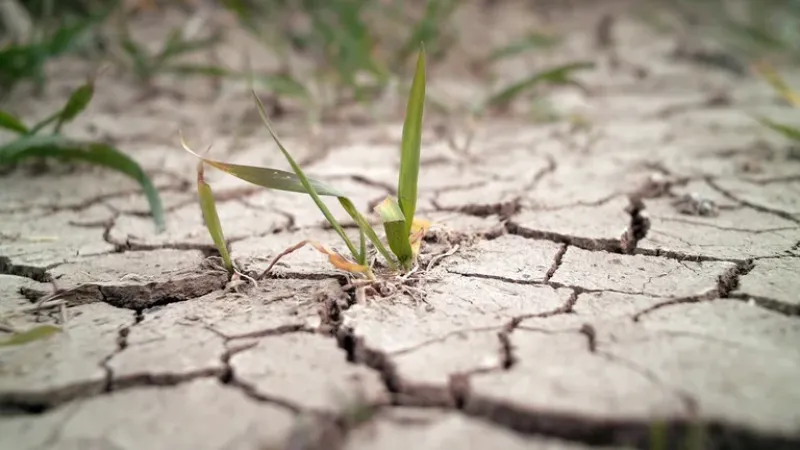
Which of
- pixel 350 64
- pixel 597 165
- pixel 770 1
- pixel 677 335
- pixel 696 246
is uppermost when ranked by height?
pixel 770 1

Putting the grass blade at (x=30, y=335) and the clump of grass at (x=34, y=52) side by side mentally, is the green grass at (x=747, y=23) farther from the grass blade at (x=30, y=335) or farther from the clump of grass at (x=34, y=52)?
the grass blade at (x=30, y=335)

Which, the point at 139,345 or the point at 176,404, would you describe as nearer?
the point at 176,404

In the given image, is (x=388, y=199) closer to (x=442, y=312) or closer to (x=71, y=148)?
(x=442, y=312)

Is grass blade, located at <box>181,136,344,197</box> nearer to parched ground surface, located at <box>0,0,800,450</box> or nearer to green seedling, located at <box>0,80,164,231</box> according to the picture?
parched ground surface, located at <box>0,0,800,450</box>

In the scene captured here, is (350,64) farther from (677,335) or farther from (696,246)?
(677,335)

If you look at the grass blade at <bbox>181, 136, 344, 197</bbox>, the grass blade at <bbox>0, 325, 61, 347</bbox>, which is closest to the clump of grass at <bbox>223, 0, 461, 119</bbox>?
the grass blade at <bbox>181, 136, 344, 197</bbox>

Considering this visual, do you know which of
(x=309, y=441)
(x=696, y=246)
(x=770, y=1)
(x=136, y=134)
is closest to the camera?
(x=309, y=441)

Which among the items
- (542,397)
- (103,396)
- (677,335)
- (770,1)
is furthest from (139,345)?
(770,1)
